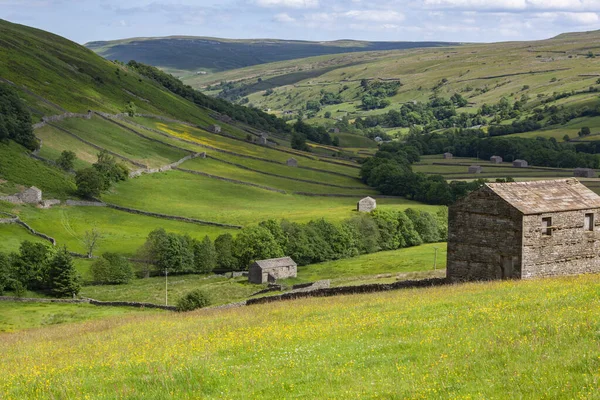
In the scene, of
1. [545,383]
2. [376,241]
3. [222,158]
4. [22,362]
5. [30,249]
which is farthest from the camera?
[222,158]

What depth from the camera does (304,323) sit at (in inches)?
1275

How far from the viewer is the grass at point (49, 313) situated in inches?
2827

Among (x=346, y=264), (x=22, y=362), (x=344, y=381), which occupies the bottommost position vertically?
(x=346, y=264)

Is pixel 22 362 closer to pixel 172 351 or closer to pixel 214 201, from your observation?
pixel 172 351

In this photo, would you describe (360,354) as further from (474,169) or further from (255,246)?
(474,169)

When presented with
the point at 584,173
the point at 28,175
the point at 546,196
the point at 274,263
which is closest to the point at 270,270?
the point at 274,263

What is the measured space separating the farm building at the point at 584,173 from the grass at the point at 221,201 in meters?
51.0

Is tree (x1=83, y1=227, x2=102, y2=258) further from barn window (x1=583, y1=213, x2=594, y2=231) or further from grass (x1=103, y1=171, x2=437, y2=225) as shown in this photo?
barn window (x1=583, y1=213, x2=594, y2=231)

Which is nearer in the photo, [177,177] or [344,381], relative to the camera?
[344,381]

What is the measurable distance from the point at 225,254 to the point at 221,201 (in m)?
35.5

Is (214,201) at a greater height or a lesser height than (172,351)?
lesser

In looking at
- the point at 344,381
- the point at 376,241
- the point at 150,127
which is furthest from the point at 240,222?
the point at 344,381

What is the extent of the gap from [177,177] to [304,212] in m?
31.1

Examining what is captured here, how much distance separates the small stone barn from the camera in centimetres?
9844
